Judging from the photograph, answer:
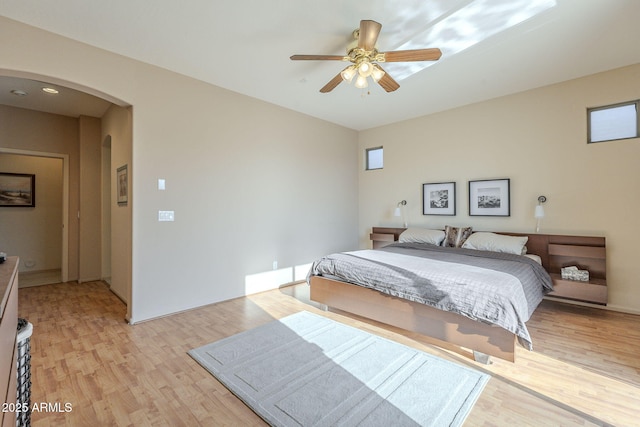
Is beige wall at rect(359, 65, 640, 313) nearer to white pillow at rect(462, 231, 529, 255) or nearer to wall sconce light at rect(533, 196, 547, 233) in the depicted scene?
wall sconce light at rect(533, 196, 547, 233)

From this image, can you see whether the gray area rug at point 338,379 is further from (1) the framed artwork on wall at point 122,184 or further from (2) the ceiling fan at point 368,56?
(2) the ceiling fan at point 368,56

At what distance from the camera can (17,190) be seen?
5.09 metres

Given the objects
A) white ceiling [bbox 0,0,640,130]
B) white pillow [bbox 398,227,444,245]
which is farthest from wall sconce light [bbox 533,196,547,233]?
white ceiling [bbox 0,0,640,130]

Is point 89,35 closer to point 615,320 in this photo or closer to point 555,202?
point 555,202

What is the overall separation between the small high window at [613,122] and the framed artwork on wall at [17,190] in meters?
8.67

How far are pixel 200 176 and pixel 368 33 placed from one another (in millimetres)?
2456

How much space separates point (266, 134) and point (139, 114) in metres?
1.64

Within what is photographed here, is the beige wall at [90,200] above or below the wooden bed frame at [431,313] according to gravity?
above

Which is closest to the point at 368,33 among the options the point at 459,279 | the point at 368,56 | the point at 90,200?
the point at 368,56

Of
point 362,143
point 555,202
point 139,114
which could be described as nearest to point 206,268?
point 139,114

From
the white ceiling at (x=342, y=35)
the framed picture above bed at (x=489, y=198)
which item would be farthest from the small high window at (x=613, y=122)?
the framed picture above bed at (x=489, y=198)

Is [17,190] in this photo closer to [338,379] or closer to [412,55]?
[338,379]

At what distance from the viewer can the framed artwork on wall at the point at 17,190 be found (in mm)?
4973

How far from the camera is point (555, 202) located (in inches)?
145
